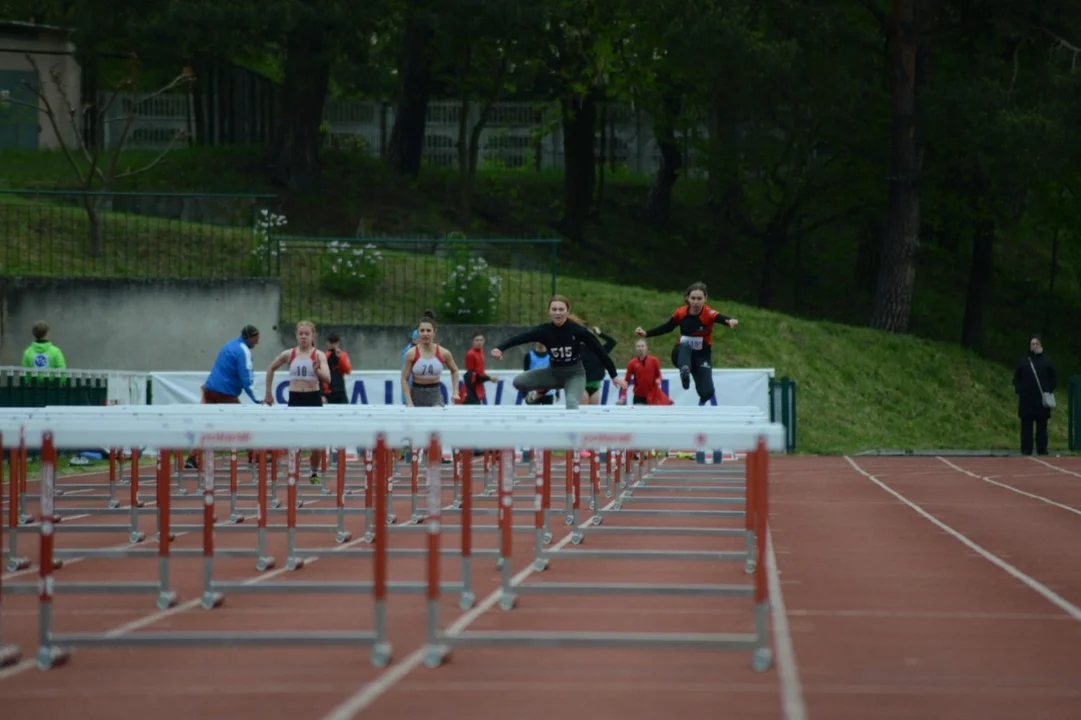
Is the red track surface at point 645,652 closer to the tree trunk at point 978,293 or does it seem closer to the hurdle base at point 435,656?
the hurdle base at point 435,656

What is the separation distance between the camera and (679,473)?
910 inches

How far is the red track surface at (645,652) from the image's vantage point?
24.9 feet

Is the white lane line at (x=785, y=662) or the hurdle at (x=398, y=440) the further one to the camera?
the hurdle at (x=398, y=440)

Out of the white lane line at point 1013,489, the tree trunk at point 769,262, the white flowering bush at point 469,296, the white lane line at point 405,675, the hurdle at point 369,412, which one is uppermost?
the tree trunk at point 769,262

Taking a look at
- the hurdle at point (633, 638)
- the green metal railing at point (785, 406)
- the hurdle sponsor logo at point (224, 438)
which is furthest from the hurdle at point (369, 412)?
the green metal railing at point (785, 406)

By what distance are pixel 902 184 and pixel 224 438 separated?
31.9 meters

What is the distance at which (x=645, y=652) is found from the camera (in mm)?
9039

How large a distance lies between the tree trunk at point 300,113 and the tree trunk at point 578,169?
763 centimetres

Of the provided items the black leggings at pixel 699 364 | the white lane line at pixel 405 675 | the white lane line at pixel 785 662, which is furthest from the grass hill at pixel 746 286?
the white lane line at pixel 405 675

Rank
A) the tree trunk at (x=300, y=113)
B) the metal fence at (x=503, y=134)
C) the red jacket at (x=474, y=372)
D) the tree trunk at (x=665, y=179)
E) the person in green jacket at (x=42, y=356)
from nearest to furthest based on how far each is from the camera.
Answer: the red jacket at (x=474, y=372) < the person in green jacket at (x=42, y=356) < the tree trunk at (x=300, y=113) < the tree trunk at (x=665, y=179) < the metal fence at (x=503, y=134)

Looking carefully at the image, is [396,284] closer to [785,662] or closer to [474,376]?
[474,376]

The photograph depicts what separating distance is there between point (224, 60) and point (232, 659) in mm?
36487

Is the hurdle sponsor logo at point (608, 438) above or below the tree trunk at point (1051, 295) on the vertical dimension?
below

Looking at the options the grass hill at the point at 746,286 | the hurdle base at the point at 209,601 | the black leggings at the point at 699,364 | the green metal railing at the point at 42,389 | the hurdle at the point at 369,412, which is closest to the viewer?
the hurdle base at the point at 209,601
